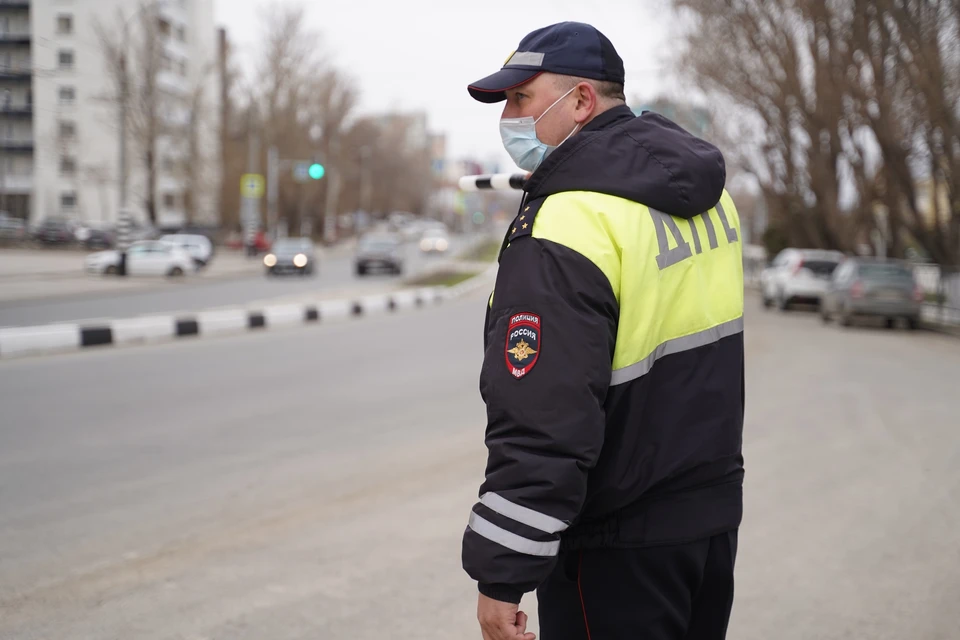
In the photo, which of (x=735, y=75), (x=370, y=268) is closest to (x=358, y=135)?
(x=370, y=268)

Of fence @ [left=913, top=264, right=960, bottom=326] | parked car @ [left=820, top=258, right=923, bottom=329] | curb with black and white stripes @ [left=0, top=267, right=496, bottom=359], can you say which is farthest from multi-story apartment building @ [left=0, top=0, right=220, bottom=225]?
fence @ [left=913, top=264, right=960, bottom=326]

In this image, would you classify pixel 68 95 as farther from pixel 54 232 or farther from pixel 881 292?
pixel 54 232

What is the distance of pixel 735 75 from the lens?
35.1m

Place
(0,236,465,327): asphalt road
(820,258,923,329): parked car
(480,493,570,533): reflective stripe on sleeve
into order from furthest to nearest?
(820,258,923,329): parked car, (0,236,465,327): asphalt road, (480,493,570,533): reflective stripe on sleeve

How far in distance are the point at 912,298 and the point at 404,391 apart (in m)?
14.7

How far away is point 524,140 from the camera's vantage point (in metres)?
2.37

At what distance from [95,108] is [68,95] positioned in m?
7.52

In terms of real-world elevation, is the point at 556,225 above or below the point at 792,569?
above

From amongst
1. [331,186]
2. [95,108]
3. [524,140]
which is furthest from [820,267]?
[331,186]

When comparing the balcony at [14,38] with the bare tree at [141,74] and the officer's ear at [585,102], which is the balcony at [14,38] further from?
the officer's ear at [585,102]

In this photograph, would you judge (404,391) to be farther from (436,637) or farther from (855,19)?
(855,19)

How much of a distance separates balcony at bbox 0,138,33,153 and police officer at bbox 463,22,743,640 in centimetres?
2307

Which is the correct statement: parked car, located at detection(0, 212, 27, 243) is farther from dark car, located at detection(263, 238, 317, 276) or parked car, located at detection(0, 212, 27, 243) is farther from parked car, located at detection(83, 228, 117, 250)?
dark car, located at detection(263, 238, 317, 276)

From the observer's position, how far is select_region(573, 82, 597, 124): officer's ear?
2201 mm
